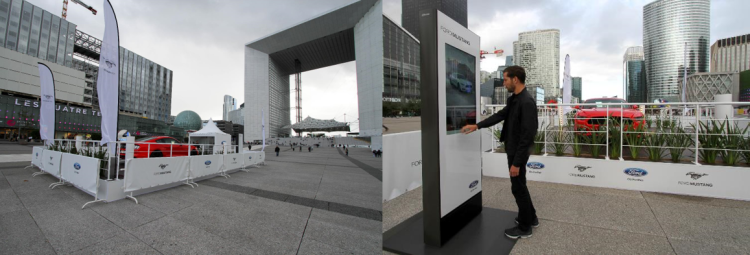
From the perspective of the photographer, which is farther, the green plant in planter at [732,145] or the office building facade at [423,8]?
the green plant in planter at [732,145]

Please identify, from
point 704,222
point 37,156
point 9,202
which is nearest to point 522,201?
point 704,222

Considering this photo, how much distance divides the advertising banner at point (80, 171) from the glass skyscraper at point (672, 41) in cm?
2899

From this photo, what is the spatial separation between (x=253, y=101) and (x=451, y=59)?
1910 mm

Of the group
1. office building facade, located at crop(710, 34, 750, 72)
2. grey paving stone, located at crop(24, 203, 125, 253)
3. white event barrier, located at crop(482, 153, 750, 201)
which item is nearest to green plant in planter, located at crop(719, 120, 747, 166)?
white event barrier, located at crop(482, 153, 750, 201)

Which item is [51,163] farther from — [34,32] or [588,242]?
[588,242]

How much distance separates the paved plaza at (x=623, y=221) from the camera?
1966 millimetres

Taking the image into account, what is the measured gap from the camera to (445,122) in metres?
2.10

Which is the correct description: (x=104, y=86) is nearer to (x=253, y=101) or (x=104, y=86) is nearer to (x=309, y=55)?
(x=253, y=101)

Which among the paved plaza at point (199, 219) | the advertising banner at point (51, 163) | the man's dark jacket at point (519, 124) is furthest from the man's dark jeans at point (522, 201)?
the advertising banner at point (51, 163)

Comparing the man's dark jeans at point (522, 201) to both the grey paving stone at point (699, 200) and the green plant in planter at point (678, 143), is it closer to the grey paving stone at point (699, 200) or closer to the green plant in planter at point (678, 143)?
the grey paving stone at point (699, 200)

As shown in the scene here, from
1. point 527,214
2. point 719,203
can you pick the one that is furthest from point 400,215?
point 719,203

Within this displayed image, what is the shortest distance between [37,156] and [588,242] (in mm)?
3986

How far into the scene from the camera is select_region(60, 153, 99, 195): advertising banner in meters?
1.75

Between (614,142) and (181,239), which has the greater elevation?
(614,142)
